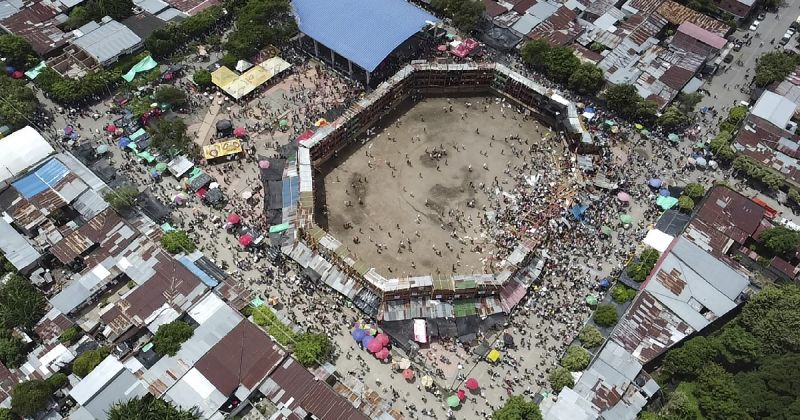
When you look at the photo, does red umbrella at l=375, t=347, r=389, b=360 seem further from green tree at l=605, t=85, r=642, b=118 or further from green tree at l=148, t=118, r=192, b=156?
green tree at l=605, t=85, r=642, b=118

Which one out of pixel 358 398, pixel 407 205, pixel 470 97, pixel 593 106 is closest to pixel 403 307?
pixel 358 398

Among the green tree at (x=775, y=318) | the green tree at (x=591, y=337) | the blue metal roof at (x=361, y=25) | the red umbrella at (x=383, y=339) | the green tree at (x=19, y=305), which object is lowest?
the green tree at (x=19, y=305)

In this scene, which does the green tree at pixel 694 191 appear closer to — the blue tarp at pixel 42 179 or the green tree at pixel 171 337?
the green tree at pixel 171 337

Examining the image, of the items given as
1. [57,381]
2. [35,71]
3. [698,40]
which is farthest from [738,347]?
[35,71]

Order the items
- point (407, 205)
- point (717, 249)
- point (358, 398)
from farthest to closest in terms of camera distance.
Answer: point (407, 205)
point (717, 249)
point (358, 398)

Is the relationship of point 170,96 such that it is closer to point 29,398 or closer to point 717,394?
point 29,398

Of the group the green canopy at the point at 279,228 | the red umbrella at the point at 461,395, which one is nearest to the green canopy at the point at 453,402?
the red umbrella at the point at 461,395

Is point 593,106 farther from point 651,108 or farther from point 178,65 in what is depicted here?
point 178,65

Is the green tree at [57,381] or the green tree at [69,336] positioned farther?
the green tree at [69,336]
